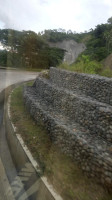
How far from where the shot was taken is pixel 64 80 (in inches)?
285

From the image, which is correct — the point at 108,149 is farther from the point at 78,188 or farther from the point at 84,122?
the point at 84,122

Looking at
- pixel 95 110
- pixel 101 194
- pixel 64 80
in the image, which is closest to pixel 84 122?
pixel 95 110

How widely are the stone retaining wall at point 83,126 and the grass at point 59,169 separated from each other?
0.16 metres

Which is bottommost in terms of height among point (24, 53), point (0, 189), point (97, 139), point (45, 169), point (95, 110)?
point (0, 189)

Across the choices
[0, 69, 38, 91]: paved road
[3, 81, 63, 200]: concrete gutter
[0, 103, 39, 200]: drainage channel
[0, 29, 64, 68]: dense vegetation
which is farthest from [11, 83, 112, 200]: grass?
[0, 29, 64, 68]: dense vegetation

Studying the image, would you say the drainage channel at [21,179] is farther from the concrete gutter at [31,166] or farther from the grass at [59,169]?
the grass at [59,169]

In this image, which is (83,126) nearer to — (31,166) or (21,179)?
(31,166)

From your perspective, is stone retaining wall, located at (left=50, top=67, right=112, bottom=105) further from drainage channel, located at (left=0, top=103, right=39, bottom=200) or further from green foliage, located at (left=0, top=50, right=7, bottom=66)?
green foliage, located at (left=0, top=50, right=7, bottom=66)

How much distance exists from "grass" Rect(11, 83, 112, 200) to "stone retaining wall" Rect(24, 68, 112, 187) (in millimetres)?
162

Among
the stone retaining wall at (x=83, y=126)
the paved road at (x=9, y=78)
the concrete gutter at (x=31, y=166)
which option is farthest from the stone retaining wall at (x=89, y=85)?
the paved road at (x=9, y=78)

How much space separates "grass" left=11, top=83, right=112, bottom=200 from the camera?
2947 millimetres

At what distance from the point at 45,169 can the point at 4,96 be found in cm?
811

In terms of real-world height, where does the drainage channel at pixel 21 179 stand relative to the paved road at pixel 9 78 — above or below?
below

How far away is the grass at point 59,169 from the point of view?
2.95 meters
